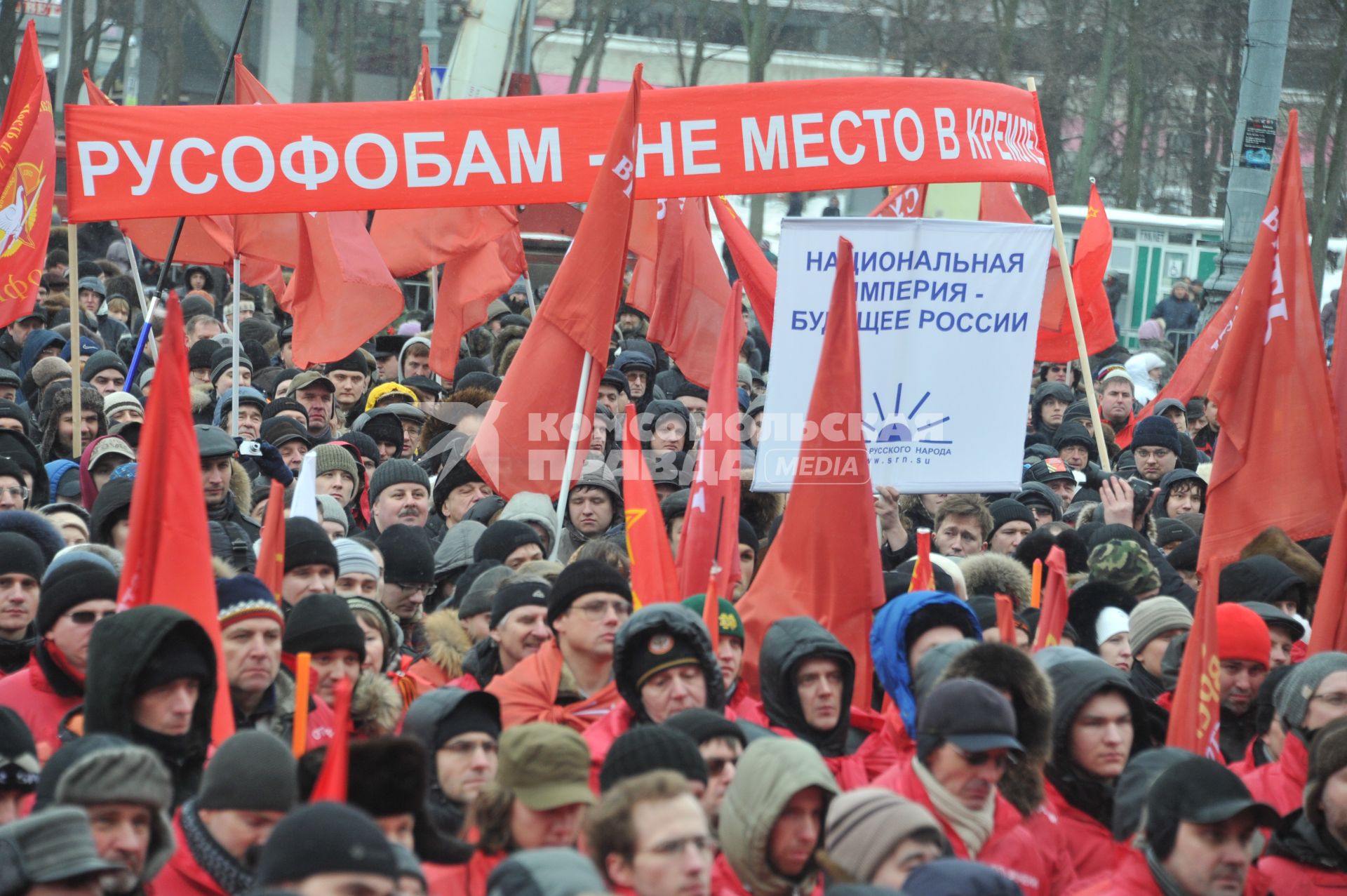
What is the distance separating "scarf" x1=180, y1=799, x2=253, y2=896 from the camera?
391 centimetres

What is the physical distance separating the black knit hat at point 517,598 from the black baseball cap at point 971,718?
1673 mm

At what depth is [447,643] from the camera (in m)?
6.14

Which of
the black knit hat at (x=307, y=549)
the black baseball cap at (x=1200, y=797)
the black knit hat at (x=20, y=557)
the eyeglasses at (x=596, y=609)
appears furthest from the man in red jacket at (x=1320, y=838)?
the black knit hat at (x=20, y=557)

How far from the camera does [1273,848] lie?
473 cm

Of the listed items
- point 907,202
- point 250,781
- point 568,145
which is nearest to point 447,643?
point 250,781

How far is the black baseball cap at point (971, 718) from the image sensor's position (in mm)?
4445

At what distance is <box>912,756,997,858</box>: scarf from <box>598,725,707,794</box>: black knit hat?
566mm

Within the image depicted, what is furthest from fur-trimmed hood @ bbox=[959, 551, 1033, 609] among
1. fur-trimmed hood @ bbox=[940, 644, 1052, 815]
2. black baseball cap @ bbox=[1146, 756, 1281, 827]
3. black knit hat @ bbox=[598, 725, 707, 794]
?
black knit hat @ bbox=[598, 725, 707, 794]

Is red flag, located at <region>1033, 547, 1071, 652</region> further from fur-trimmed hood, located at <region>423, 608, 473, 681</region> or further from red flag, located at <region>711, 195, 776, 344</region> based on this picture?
red flag, located at <region>711, 195, 776, 344</region>

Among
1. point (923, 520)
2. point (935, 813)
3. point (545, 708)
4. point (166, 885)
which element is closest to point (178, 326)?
point (545, 708)

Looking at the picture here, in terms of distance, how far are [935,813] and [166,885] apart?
1731 millimetres

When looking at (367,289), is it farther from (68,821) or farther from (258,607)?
(68,821)

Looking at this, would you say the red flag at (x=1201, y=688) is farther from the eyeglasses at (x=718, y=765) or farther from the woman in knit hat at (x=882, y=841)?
the woman in knit hat at (x=882, y=841)

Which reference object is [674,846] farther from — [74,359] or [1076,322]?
[1076,322]
